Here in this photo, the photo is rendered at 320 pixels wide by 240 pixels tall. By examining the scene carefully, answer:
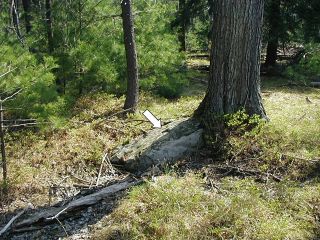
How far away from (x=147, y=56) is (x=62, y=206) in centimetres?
432

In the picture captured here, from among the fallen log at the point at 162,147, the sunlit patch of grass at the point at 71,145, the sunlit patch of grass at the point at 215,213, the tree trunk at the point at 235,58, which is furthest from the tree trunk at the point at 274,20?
the sunlit patch of grass at the point at 215,213

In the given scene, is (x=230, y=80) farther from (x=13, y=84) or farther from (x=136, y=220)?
(x=13, y=84)

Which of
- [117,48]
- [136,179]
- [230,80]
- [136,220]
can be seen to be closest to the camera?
[136,220]

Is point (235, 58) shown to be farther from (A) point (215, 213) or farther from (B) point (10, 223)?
(B) point (10, 223)

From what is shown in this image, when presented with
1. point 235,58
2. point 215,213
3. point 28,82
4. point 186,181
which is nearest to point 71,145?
point 28,82

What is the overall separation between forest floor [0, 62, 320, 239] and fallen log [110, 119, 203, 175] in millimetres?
181

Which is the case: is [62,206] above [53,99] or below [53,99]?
below

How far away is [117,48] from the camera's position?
805cm

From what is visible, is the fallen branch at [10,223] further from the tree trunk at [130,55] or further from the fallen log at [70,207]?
the tree trunk at [130,55]

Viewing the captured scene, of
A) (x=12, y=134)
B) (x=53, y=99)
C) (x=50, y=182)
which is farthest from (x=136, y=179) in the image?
(x=12, y=134)

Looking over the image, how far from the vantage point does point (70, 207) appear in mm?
4555

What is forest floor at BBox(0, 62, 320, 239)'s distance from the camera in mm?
3871

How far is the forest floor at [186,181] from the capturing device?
387 centimetres

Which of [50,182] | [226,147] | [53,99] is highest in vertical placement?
[53,99]
